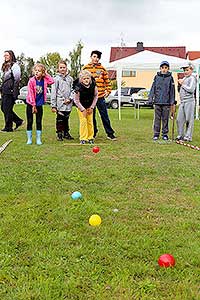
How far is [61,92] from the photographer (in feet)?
30.7

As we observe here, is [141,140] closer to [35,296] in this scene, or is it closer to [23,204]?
[23,204]

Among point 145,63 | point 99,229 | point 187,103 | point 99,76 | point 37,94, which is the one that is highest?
point 145,63

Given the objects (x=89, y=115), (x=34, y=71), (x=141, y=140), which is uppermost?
(x=34, y=71)

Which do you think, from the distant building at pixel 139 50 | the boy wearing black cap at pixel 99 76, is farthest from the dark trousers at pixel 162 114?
the distant building at pixel 139 50

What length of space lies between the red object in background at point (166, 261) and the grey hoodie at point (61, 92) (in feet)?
21.9

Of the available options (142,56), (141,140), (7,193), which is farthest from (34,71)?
(142,56)

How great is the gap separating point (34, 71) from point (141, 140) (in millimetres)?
2851

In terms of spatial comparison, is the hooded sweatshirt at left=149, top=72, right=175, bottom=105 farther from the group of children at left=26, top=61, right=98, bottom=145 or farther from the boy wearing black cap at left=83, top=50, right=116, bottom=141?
the group of children at left=26, top=61, right=98, bottom=145

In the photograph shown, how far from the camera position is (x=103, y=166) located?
6367 millimetres

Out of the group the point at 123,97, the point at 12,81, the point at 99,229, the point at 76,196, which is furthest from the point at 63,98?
the point at 123,97

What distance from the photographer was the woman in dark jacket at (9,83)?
34.6 feet

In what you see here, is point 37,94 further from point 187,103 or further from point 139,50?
point 139,50

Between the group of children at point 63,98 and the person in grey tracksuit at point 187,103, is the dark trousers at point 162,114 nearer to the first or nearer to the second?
the person in grey tracksuit at point 187,103

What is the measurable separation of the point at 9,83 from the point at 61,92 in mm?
1995
